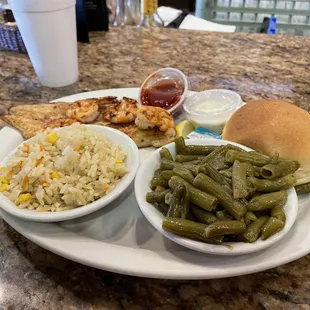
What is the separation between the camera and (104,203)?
1065 millimetres

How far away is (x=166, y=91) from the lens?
1.74 m

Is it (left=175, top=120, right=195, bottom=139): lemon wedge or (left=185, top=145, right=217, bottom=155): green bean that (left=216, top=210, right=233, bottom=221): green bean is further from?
(left=175, top=120, right=195, bottom=139): lemon wedge

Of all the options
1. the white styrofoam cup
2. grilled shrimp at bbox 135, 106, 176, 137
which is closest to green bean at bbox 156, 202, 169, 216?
grilled shrimp at bbox 135, 106, 176, 137

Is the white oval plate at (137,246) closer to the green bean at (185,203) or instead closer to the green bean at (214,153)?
the green bean at (185,203)

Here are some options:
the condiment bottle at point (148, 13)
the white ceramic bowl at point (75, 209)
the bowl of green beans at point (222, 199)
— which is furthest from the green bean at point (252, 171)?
the condiment bottle at point (148, 13)

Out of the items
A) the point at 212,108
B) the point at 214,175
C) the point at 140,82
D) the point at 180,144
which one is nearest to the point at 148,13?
the point at 140,82

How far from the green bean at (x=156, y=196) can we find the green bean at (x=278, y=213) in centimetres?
28

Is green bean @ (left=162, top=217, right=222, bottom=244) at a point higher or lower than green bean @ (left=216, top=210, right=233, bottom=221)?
lower

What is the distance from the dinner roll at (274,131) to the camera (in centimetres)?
117

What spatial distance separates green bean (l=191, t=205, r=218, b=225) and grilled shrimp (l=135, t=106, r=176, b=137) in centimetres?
55

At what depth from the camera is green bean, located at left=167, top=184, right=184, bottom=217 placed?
3.12 feet

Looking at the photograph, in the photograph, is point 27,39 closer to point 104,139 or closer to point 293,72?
point 104,139

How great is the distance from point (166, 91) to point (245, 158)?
75 centimetres

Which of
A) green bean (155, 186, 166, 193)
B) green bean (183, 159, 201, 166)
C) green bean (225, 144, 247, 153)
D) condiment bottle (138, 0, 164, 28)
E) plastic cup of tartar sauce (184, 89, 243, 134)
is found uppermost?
green bean (225, 144, 247, 153)
